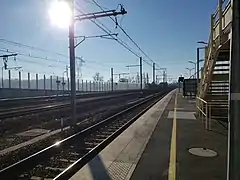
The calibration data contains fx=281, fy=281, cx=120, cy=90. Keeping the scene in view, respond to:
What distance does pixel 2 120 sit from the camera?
17281mm

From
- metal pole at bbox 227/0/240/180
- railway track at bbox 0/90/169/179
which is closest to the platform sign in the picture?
railway track at bbox 0/90/169/179

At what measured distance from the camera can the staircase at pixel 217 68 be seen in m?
10.6

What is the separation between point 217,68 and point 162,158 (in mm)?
9631

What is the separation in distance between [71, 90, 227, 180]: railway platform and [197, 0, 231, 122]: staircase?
3.20m

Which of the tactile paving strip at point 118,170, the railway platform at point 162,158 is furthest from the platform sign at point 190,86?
the tactile paving strip at point 118,170

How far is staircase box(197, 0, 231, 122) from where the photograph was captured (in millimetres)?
10625

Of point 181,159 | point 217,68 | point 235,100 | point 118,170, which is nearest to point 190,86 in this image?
point 217,68

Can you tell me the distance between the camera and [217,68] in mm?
15500

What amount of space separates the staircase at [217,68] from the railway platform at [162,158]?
320 cm

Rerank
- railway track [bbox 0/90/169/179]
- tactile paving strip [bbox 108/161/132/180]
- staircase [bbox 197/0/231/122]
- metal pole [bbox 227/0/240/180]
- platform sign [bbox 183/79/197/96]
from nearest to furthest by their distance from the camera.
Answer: metal pole [bbox 227/0/240/180]
tactile paving strip [bbox 108/161/132/180]
railway track [bbox 0/90/169/179]
staircase [bbox 197/0/231/122]
platform sign [bbox 183/79/197/96]

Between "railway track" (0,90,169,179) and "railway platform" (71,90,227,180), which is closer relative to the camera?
"railway platform" (71,90,227,180)

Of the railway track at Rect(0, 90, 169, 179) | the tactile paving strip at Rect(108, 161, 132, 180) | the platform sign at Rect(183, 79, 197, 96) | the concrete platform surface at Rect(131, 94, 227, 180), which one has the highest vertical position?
the platform sign at Rect(183, 79, 197, 96)

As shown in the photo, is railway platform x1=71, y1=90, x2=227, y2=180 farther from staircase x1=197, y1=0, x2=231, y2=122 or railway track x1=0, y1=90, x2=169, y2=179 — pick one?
staircase x1=197, y1=0, x2=231, y2=122

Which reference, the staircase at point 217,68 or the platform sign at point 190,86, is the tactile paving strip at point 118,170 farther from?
the platform sign at point 190,86
